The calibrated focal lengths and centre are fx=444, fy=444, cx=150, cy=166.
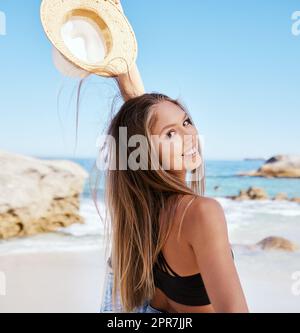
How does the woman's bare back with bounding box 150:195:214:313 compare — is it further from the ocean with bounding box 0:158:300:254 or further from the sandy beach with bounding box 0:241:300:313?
the sandy beach with bounding box 0:241:300:313

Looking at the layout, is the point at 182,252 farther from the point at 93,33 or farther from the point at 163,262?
the point at 93,33

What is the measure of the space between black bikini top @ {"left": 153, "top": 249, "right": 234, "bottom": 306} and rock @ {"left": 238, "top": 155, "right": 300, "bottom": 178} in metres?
9.25

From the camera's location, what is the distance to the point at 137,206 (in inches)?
35.6

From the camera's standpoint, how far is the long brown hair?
2.85ft

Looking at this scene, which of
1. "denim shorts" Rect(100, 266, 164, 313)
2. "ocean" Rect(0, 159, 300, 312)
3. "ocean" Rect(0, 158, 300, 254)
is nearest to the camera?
"denim shorts" Rect(100, 266, 164, 313)

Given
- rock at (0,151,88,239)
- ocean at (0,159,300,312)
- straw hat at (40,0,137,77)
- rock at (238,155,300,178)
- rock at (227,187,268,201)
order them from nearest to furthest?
straw hat at (40,0,137,77) < ocean at (0,159,300,312) < rock at (0,151,88,239) < rock at (227,187,268,201) < rock at (238,155,300,178)

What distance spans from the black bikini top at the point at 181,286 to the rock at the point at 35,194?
11.5 feet

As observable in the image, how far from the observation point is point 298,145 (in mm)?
10555

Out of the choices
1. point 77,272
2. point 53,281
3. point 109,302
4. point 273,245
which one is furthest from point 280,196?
point 109,302

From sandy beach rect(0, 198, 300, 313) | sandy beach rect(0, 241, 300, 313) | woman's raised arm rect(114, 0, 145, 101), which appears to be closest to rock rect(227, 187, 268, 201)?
sandy beach rect(0, 198, 300, 313)

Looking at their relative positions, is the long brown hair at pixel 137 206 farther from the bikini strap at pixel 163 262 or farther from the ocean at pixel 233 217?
the ocean at pixel 233 217

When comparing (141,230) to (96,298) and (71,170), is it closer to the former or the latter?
(96,298)

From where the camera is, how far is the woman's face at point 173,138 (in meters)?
0.90
